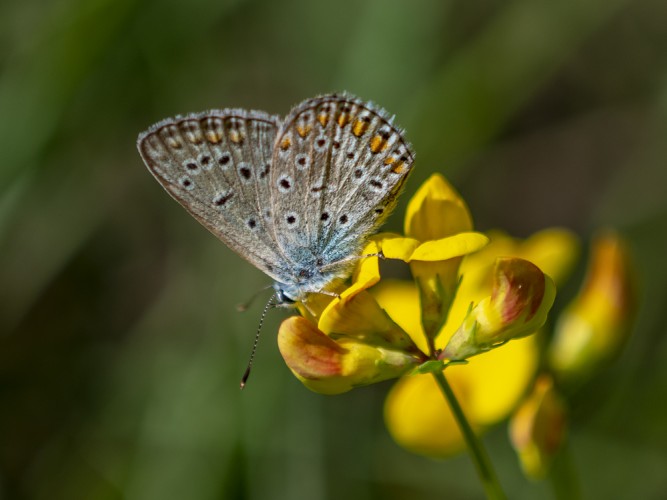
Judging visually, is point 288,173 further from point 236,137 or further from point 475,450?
point 475,450

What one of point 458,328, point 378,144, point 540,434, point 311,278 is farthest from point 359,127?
point 540,434

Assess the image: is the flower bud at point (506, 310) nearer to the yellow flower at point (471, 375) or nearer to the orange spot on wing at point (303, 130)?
the yellow flower at point (471, 375)

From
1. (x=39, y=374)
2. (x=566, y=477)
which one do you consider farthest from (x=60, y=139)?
(x=566, y=477)

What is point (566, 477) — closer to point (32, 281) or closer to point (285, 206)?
point (285, 206)

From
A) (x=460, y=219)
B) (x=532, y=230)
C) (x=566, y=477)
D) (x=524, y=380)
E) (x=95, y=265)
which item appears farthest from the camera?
(x=532, y=230)

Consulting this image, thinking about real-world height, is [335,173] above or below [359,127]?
below

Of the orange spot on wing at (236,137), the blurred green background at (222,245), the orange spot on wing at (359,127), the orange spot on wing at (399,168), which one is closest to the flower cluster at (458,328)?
the orange spot on wing at (399,168)
